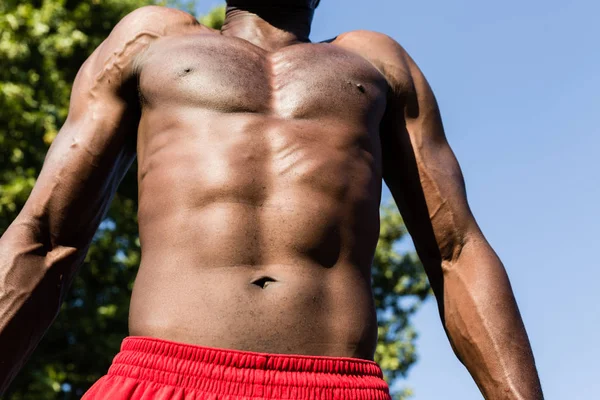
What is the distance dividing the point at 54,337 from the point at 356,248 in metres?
8.56

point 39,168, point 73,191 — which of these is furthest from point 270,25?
point 39,168

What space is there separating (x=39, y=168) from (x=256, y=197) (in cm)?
777

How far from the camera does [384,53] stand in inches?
113

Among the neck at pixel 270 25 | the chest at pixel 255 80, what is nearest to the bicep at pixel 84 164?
the chest at pixel 255 80

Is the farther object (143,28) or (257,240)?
(143,28)

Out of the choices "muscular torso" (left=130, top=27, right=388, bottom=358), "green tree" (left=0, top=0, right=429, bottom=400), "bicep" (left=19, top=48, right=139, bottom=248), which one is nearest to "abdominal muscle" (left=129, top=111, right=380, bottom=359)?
"muscular torso" (left=130, top=27, right=388, bottom=358)

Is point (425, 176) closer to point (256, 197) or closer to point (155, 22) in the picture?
point (256, 197)

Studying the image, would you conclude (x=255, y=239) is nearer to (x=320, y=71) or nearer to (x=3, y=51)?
(x=320, y=71)

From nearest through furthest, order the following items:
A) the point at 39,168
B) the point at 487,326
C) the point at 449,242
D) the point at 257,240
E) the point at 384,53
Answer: the point at 257,240, the point at 487,326, the point at 449,242, the point at 384,53, the point at 39,168

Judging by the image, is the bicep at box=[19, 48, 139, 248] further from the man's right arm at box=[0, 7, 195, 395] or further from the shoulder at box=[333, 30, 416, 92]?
the shoulder at box=[333, 30, 416, 92]

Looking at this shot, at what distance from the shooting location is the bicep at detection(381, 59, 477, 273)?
8.94ft

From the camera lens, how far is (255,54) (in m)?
2.74

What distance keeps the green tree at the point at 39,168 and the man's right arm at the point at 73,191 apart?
6495 millimetres

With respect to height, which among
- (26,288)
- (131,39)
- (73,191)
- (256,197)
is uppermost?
(131,39)
